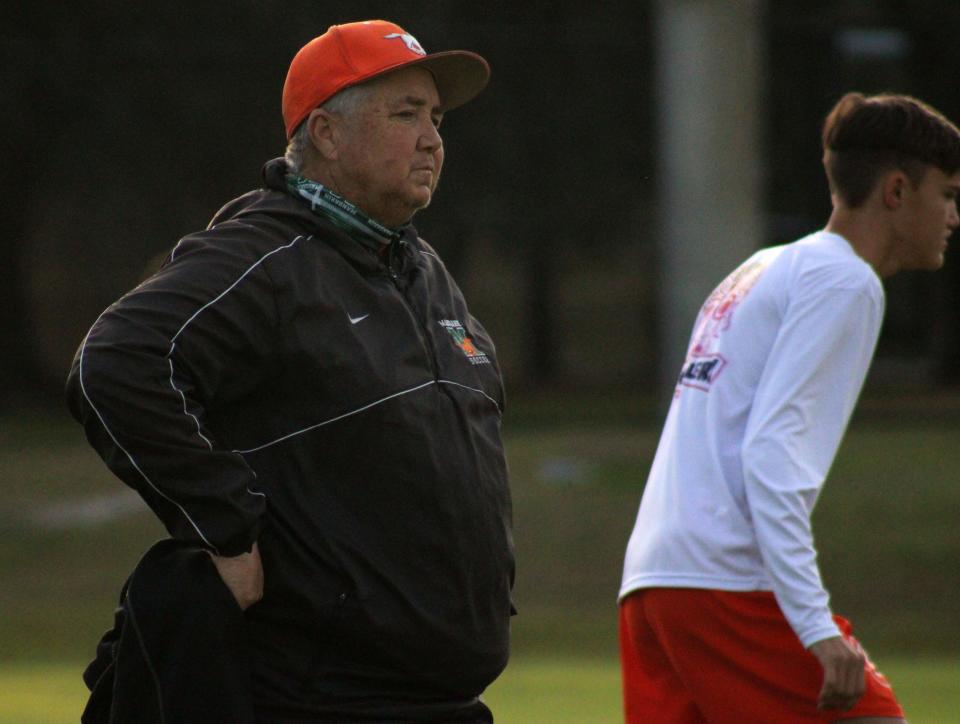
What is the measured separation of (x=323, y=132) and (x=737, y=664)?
4.96 feet

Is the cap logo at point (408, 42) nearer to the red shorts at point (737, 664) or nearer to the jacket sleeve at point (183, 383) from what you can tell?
the jacket sleeve at point (183, 383)

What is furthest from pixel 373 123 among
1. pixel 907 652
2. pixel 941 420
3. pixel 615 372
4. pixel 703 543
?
pixel 615 372

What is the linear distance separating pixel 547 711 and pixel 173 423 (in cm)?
507

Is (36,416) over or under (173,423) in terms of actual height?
under

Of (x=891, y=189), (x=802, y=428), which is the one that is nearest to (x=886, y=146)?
(x=891, y=189)

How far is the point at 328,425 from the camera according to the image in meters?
3.32

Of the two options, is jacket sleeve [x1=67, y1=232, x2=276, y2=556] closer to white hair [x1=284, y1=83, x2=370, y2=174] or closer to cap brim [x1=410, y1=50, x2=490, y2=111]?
white hair [x1=284, y1=83, x2=370, y2=174]

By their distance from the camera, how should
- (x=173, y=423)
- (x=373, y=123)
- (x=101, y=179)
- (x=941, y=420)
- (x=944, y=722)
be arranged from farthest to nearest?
(x=101, y=179) → (x=941, y=420) → (x=944, y=722) → (x=373, y=123) → (x=173, y=423)

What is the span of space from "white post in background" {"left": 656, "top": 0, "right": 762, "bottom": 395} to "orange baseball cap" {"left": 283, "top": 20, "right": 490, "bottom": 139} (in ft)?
31.7

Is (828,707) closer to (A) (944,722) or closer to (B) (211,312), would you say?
(B) (211,312)

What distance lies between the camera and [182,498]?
3.19m

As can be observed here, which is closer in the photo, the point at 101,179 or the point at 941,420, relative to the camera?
the point at 941,420

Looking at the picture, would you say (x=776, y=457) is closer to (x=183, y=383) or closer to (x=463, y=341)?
(x=463, y=341)

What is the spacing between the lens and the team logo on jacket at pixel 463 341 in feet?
11.9
